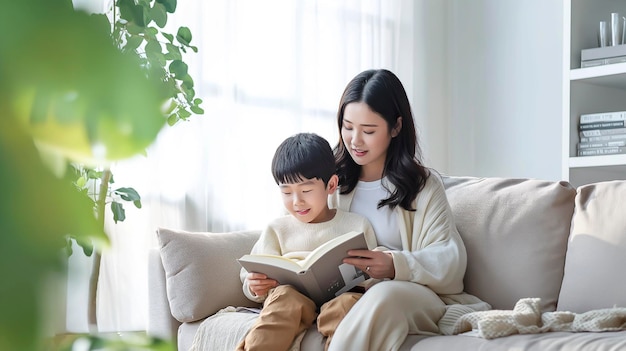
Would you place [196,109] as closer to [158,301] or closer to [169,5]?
[169,5]

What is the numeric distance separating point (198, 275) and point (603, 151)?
2139 mm

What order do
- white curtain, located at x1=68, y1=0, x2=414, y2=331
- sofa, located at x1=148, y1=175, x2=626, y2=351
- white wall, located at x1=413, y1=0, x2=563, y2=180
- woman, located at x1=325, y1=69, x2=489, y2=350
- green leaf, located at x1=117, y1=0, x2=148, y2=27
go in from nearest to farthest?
green leaf, located at x1=117, y1=0, x2=148, y2=27 → woman, located at x1=325, y1=69, x2=489, y2=350 → sofa, located at x1=148, y1=175, x2=626, y2=351 → white curtain, located at x1=68, y1=0, x2=414, y2=331 → white wall, located at x1=413, y1=0, x2=563, y2=180

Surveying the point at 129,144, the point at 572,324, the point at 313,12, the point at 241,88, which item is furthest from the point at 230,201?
the point at 129,144

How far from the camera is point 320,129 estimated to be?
424cm

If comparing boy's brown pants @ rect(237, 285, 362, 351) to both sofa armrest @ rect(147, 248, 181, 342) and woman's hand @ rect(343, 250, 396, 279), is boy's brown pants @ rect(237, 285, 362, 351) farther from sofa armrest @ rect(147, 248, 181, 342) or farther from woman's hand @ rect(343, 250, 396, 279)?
sofa armrest @ rect(147, 248, 181, 342)

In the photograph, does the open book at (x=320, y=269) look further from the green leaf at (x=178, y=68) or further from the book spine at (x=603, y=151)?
the book spine at (x=603, y=151)

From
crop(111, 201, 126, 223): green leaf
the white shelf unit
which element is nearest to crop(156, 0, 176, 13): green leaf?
crop(111, 201, 126, 223): green leaf

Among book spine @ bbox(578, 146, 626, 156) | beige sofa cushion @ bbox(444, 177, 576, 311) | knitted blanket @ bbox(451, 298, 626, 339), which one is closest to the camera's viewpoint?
knitted blanket @ bbox(451, 298, 626, 339)

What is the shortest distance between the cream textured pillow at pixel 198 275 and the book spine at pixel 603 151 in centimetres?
196

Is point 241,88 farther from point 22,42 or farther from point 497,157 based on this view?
point 22,42

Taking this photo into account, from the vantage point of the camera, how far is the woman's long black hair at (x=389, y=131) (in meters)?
2.46

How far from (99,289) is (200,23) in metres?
1.28

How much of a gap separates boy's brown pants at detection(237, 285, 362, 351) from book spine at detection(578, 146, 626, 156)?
1998 mm

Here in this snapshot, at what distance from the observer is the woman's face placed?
2.49m
